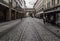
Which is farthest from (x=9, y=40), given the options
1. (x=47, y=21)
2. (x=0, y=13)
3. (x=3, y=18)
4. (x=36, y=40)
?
(x=3, y=18)

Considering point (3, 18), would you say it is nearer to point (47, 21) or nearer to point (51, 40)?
point (47, 21)

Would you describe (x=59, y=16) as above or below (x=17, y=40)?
above

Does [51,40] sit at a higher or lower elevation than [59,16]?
lower

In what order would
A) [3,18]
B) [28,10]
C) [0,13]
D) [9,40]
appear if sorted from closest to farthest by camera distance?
[9,40] → [0,13] → [3,18] → [28,10]

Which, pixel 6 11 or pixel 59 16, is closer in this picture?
pixel 59 16

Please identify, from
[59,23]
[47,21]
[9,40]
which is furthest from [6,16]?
[9,40]

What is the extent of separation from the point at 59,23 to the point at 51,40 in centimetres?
1425

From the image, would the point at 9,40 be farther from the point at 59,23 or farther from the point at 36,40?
the point at 59,23

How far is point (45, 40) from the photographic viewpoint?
9.86 metres

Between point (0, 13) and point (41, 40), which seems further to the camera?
point (0, 13)

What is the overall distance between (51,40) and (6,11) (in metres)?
33.5

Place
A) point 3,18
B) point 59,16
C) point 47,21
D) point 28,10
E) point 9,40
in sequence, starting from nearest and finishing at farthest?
point 9,40, point 59,16, point 47,21, point 3,18, point 28,10

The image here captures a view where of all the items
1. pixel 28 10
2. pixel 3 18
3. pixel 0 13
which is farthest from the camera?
pixel 28 10

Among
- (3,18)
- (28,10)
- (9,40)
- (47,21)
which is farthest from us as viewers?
(28,10)
